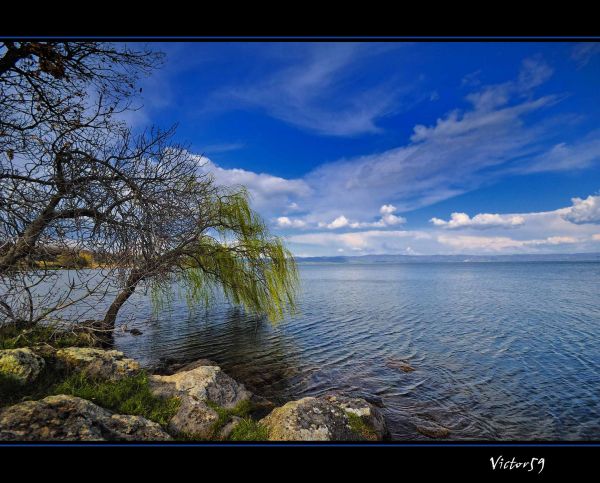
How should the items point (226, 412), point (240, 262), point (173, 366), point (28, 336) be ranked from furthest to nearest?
point (240, 262)
point (173, 366)
point (28, 336)
point (226, 412)

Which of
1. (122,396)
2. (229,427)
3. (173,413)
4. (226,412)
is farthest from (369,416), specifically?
(122,396)

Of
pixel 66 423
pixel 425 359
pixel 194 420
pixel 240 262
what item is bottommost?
pixel 425 359

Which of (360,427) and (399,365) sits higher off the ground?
(360,427)

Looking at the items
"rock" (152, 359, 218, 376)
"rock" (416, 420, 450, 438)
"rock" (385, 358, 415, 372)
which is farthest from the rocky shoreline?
"rock" (385, 358, 415, 372)

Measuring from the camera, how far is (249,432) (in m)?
3.77

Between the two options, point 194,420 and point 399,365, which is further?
point 399,365

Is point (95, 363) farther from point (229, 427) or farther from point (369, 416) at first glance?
point (369, 416)

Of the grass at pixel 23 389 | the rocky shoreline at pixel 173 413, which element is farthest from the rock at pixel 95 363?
the grass at pixel 23 389

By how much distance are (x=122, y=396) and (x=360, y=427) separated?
11.2ft

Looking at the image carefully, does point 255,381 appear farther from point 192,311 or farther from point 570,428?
point 192,311

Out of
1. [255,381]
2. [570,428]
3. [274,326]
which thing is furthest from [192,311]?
[570,428]

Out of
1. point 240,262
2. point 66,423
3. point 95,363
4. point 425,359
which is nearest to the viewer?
point 66,423
